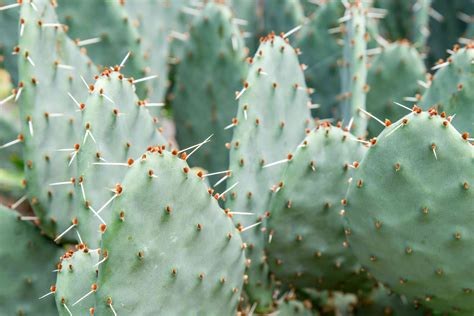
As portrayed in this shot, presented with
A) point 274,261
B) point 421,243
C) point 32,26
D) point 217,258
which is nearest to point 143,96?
point 32,26

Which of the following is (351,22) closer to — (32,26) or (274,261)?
(274,261)

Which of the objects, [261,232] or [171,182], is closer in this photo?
[171,182]

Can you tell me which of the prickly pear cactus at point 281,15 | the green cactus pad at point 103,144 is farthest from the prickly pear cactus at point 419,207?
the prickly pear cactus at point 281,15

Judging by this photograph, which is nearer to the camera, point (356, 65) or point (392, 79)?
point (356, 65)

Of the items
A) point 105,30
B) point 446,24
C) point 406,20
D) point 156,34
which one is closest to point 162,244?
point 105,30

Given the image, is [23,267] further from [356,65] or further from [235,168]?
[356,65]

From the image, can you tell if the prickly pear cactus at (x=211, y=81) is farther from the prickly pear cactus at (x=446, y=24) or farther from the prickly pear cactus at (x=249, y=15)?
the prickly pear cactus at (x=446, y=24)

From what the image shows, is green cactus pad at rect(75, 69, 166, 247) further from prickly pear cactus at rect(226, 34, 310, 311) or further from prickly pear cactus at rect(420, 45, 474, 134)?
prickly pear cactus at rect(420, 45, 474, 134)
